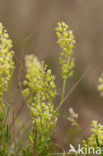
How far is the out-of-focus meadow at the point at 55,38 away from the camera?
10.7ft

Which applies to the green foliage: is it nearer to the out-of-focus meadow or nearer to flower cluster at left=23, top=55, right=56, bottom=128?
flower cluster at left=23, top=55, right=56, bottom=128

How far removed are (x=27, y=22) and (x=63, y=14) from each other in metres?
0.50

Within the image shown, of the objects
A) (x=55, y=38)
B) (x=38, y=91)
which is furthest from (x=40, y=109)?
(x=55, y=38)

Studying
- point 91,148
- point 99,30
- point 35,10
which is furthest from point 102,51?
point 91,148

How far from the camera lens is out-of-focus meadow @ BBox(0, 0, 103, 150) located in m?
3.27

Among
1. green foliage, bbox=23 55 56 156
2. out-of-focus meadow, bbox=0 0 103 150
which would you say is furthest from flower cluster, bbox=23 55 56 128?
out-of-focus meadow, bbox=0 0 103 150

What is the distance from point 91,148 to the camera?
105 cm

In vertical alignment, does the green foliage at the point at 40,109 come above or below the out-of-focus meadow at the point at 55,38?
below

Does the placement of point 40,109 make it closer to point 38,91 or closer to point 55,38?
point 38,91

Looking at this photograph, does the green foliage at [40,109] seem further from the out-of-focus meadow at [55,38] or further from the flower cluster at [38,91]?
the out-of-focus meadow at [55,38]

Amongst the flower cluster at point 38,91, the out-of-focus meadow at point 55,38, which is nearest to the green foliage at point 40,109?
the flower cluster at point 38,91

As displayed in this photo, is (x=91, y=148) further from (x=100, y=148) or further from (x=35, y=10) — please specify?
(x=35, y=10)

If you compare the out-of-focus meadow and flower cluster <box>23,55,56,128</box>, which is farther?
the out-of-focus meadow

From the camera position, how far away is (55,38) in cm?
384
